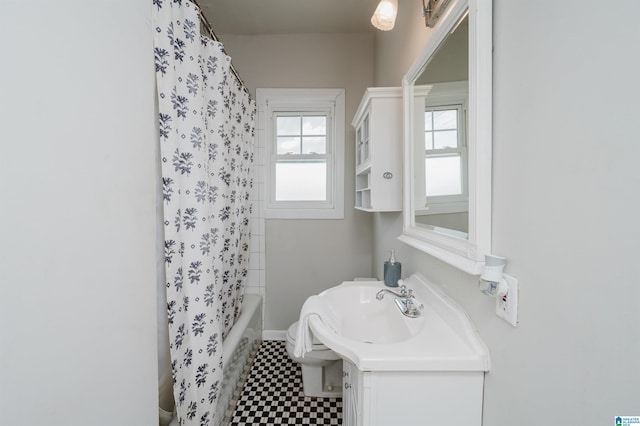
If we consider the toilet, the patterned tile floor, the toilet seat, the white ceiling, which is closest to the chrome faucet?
the toilet seat

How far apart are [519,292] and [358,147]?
1.55 m

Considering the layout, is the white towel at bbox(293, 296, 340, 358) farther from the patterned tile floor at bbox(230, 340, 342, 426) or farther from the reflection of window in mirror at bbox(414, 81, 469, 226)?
the patterned tile floor at bbox(230, 340, 342, 426)

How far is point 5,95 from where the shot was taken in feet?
1.25

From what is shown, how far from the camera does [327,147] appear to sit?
96.8 inches

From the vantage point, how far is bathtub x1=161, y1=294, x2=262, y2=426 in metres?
1.40

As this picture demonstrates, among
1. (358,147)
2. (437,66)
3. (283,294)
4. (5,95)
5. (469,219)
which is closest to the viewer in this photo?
(5,95)

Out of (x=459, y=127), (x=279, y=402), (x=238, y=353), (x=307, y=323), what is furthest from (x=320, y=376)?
(x=459, y=127)

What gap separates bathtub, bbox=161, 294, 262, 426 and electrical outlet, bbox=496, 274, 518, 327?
1323 mm

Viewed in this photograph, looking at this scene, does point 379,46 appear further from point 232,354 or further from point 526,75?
point 232,354

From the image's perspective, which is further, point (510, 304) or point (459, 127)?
point (459, 127)

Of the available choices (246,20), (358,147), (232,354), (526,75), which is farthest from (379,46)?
(232,354)

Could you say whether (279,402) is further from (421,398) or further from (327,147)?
(327,147)

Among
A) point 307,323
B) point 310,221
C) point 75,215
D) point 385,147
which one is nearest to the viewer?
point 75,215

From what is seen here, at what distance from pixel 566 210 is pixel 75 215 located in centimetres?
92
